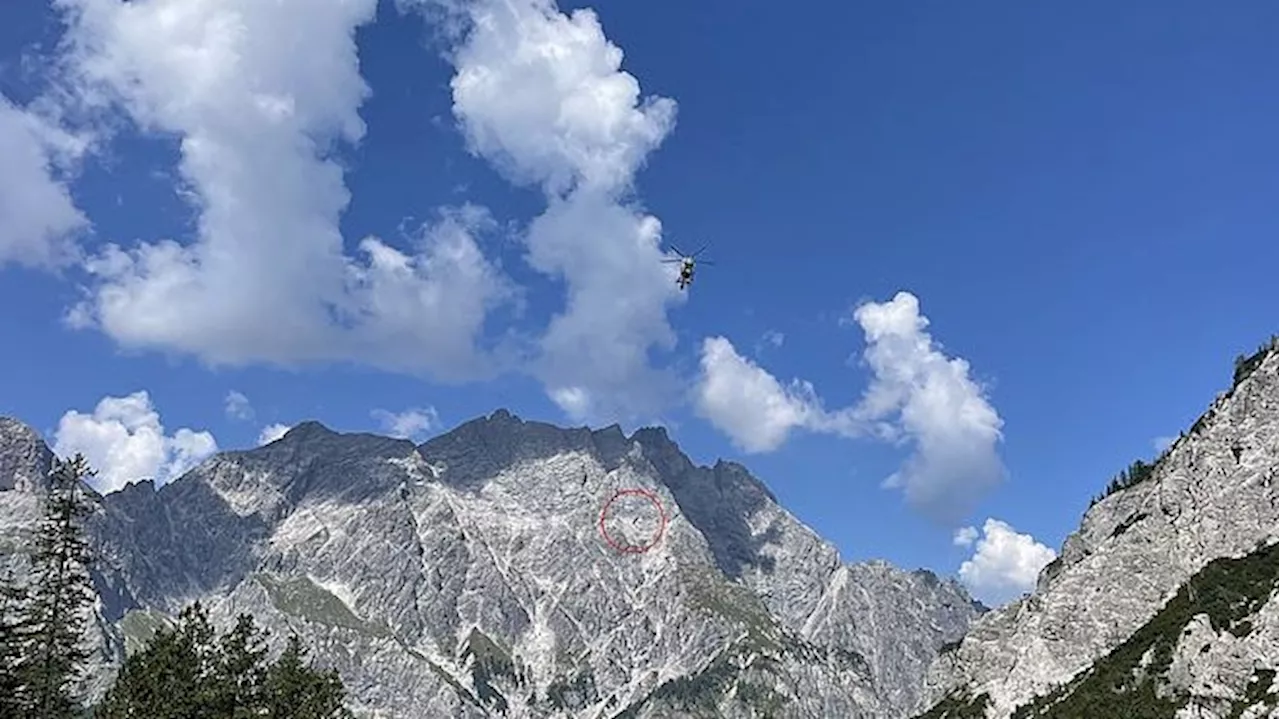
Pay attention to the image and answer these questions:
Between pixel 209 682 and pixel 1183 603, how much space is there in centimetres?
13512

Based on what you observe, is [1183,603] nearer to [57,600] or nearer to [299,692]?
[299,692]

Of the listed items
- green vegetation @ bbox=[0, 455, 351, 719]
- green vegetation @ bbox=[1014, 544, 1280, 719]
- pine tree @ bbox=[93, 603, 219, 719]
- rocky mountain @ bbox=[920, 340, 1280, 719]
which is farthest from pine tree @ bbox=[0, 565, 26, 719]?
green vegetation @ bbox=[1014, 544, 1280, 719]

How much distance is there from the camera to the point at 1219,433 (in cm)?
17162

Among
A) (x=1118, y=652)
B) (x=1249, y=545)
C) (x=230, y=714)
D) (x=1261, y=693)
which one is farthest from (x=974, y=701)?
(x=230, y=714)

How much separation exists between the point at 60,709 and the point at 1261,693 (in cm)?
10401

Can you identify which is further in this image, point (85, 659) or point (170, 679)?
point (85, 659)

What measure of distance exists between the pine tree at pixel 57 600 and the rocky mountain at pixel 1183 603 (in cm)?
9908

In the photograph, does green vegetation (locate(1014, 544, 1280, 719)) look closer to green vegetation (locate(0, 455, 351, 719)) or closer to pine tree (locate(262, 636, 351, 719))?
pine tree (locate(262, 636, 351, 719))

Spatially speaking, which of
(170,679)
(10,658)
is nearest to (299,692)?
(170,679)

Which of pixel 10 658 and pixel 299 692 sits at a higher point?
pixel 10 658

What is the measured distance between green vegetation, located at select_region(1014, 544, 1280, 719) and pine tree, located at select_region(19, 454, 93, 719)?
10556 cm

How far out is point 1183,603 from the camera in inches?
6107

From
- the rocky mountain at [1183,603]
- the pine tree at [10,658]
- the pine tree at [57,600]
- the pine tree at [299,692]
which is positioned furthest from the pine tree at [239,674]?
the rocky mountain at [1183,603]

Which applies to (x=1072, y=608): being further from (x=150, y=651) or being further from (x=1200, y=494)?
(x=150, y=651)
